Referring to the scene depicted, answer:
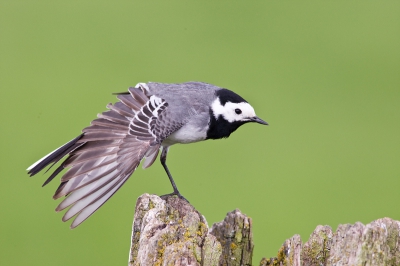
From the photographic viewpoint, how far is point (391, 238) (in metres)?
4.38

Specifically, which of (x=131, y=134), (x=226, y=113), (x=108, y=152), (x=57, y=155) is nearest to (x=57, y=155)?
(x=57, y=155)

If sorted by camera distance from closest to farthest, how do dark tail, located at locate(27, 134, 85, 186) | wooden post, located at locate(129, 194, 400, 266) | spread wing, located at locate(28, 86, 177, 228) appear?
1. wooden post, located at locate(129, 194, 400, 266)
2. spread wing, located at locate(28, 86, 177, 228)
3. dark tail, located at locate(27, 134, 85, 186)

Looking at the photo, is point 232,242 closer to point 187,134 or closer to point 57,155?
point 187,134

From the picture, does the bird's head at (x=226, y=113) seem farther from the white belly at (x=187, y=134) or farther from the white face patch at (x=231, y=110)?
the white belly at (x=187, y=134)

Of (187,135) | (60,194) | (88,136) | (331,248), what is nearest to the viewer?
(331,248)

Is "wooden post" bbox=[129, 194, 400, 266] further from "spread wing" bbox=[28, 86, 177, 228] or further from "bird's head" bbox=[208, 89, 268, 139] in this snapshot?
"bird's head" bbox=[208, 89, 268, 139]

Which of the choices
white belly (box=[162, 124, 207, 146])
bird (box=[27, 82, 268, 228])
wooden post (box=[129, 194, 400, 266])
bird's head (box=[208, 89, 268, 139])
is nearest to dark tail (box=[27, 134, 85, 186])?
bird (box=[27, 82, 268, 228])

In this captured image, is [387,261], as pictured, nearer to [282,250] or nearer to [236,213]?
[282,250]

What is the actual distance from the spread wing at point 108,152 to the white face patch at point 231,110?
80cm

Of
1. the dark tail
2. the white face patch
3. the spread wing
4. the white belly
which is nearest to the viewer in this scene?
the spread wing

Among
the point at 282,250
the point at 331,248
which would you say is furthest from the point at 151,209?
the point at 331,248

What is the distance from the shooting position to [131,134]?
685 centimetres

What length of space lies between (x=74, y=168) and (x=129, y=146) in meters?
0.72

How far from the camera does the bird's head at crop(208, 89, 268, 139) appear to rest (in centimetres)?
789
